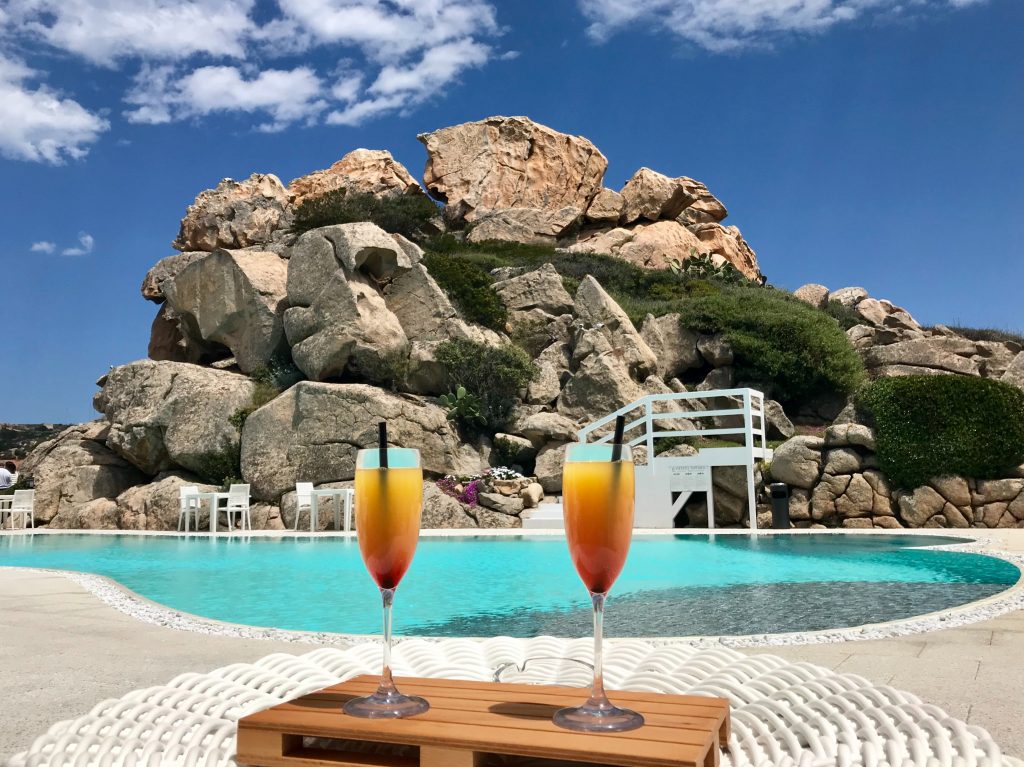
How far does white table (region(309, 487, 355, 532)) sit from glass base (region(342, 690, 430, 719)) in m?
12.1

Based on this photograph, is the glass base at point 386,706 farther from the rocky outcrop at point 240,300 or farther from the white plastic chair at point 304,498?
the rocky outcrop at point 240,300

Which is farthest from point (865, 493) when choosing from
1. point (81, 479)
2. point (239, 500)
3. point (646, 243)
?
point (646, 243)

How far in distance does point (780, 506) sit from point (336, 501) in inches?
295

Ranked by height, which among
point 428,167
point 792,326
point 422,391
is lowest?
point 422,391

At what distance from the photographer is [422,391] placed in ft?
55.6

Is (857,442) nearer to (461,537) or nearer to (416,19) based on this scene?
(461,537)

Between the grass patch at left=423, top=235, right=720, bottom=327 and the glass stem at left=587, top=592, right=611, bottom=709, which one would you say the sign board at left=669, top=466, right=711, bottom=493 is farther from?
the glass stem at left=587, top=592, right=611, bottom=709

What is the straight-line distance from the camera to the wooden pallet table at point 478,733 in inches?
47.8

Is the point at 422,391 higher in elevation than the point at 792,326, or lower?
lower

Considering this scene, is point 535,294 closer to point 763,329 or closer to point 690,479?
point 763,329

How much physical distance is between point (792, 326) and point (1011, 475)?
7.24 meters

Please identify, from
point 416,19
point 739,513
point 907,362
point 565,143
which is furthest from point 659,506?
point 416,19

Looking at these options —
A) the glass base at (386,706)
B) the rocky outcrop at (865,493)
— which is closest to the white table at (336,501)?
the rocky outcrop at (865,493)

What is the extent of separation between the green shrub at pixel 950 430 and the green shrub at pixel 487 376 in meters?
6.88
